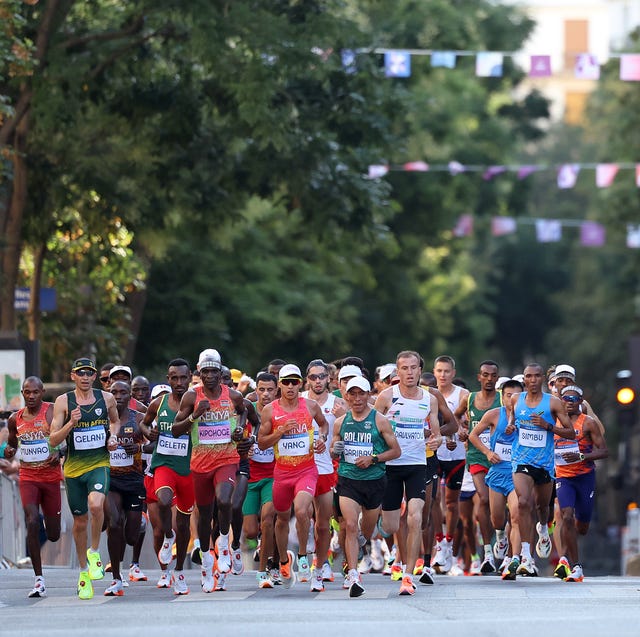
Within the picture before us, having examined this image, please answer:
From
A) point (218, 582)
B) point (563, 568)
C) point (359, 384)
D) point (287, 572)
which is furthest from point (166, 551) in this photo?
point (563, 568)

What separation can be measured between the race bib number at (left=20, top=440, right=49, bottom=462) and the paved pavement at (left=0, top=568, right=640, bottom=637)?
114 cm

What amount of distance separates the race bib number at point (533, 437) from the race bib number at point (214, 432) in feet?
9.34

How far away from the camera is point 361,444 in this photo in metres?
16.2

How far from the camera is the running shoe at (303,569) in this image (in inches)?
669

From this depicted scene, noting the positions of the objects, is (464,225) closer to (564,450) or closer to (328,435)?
(564,450)

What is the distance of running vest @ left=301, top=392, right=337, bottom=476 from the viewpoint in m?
17.4

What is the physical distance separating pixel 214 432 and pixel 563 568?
3830mm

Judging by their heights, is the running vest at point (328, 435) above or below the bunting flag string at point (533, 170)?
below

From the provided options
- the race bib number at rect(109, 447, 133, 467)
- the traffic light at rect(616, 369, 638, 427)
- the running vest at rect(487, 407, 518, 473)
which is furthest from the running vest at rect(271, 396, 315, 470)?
the traffic light at rect(616, 369, 638, 427)

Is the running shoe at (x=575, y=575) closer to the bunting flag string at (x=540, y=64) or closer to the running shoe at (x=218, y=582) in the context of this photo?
the running shoe at (x=218, y=582)

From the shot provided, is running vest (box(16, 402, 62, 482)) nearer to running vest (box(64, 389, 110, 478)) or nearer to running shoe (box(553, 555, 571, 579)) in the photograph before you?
running vest (box(64, 389, 110, 478))

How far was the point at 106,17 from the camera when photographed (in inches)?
1086

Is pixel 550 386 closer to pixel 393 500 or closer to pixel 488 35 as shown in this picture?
pixel 393 500

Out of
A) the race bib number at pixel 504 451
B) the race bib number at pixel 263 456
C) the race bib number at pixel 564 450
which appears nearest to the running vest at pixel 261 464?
the race bib number at pixel 263 456
